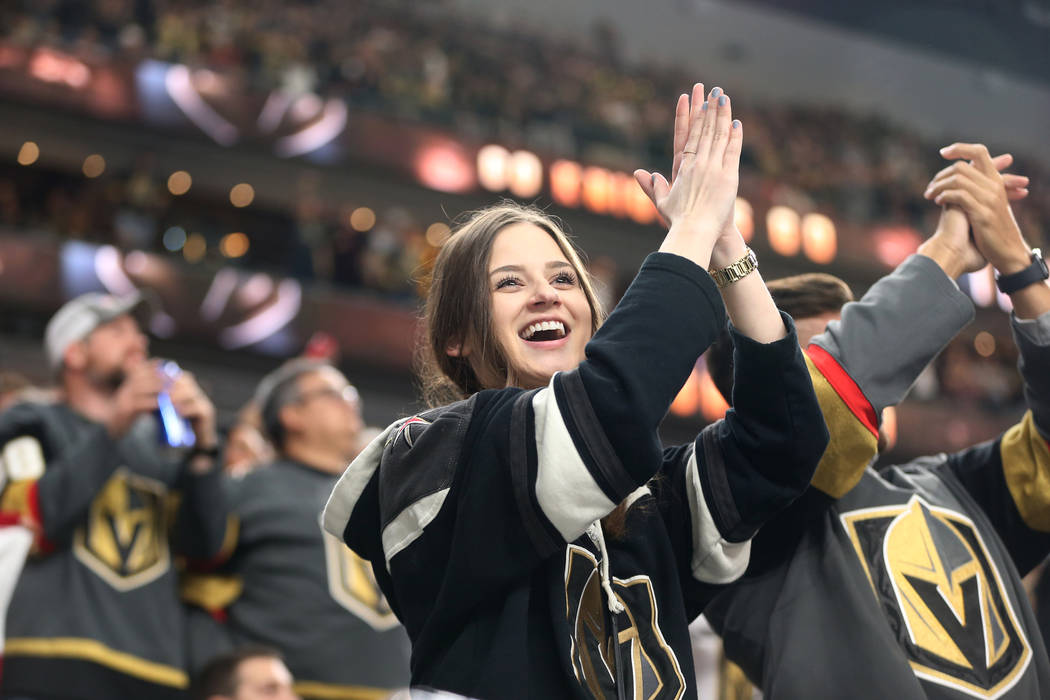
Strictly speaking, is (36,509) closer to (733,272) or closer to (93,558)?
(93,558)

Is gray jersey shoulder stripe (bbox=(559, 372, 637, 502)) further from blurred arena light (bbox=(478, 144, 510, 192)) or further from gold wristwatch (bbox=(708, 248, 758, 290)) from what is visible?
blurred arena light (bbox=(478, 144, 510, 192))

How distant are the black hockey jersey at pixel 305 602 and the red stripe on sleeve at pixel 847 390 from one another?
195 centimetres

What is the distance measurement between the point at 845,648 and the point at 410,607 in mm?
688

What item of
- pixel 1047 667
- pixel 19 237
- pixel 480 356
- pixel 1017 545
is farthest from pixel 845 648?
pixel 19 237

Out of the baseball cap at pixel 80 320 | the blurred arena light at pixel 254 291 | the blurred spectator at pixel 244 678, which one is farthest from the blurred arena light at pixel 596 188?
the blurred spectator at pixel 244 678

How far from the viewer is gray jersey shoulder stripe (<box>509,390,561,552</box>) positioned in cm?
146

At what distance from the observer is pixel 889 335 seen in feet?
6.08

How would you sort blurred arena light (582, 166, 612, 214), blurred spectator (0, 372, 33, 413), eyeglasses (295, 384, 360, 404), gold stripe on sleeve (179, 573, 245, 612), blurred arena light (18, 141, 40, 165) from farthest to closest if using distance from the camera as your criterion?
blurred arena light (582, 166, 612, 214), blurred arena light (18, 141, 40, 165), blurred spectator (0, 372, 33, 413), eyeglasses (295, 384, 360, 404), gold stripe on sleeve (179, 573, 245, 612)

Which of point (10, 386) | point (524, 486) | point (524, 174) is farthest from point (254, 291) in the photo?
point (524, 486)

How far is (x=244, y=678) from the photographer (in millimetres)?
3156

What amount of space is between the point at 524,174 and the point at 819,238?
14.4 ft

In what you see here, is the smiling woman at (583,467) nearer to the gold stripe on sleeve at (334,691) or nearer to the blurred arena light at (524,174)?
the gold stripe on sleeve at (334,691)

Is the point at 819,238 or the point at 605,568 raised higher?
the point at 819,238

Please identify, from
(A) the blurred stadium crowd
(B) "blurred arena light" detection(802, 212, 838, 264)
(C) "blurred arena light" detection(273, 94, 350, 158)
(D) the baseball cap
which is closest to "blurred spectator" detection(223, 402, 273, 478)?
(D) the baseball cap
